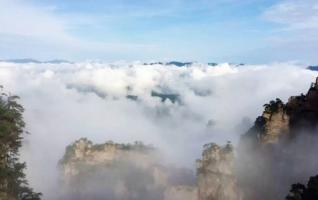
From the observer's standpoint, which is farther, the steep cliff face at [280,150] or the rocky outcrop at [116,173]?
the rocky outcrop at [116,173]

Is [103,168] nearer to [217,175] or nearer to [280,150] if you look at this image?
[217,175]

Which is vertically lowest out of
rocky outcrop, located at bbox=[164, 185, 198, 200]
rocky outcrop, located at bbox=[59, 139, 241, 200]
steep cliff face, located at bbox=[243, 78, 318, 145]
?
rocky outcrop, located at bbox=[164, 185, 198, 200]

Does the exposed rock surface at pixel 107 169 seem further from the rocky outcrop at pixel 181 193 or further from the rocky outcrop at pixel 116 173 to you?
the rocky outcrop at pixel 181 193

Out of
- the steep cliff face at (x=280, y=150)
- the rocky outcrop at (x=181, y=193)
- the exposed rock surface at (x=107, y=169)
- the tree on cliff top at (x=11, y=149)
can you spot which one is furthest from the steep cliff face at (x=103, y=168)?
the tree on cliff top at (x=11, y=149)

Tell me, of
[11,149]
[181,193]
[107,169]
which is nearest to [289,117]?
[181,193]

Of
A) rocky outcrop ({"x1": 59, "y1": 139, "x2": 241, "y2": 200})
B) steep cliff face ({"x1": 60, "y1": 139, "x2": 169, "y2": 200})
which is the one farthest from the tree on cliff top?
steep cliff face ({"x1": 60, "y1": 139, "x2": 169, "y2": 200})

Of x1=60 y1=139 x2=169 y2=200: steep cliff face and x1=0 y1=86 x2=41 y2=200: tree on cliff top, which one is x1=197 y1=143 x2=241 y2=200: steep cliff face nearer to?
x1=60 y1=139 x2=169 y2=200: steep cliff face

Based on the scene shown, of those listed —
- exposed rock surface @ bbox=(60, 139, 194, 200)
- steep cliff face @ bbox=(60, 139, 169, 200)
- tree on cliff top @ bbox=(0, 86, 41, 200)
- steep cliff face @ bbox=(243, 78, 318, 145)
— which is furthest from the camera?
steep cliff face @ bbox=(60, 139, 169, 200)
